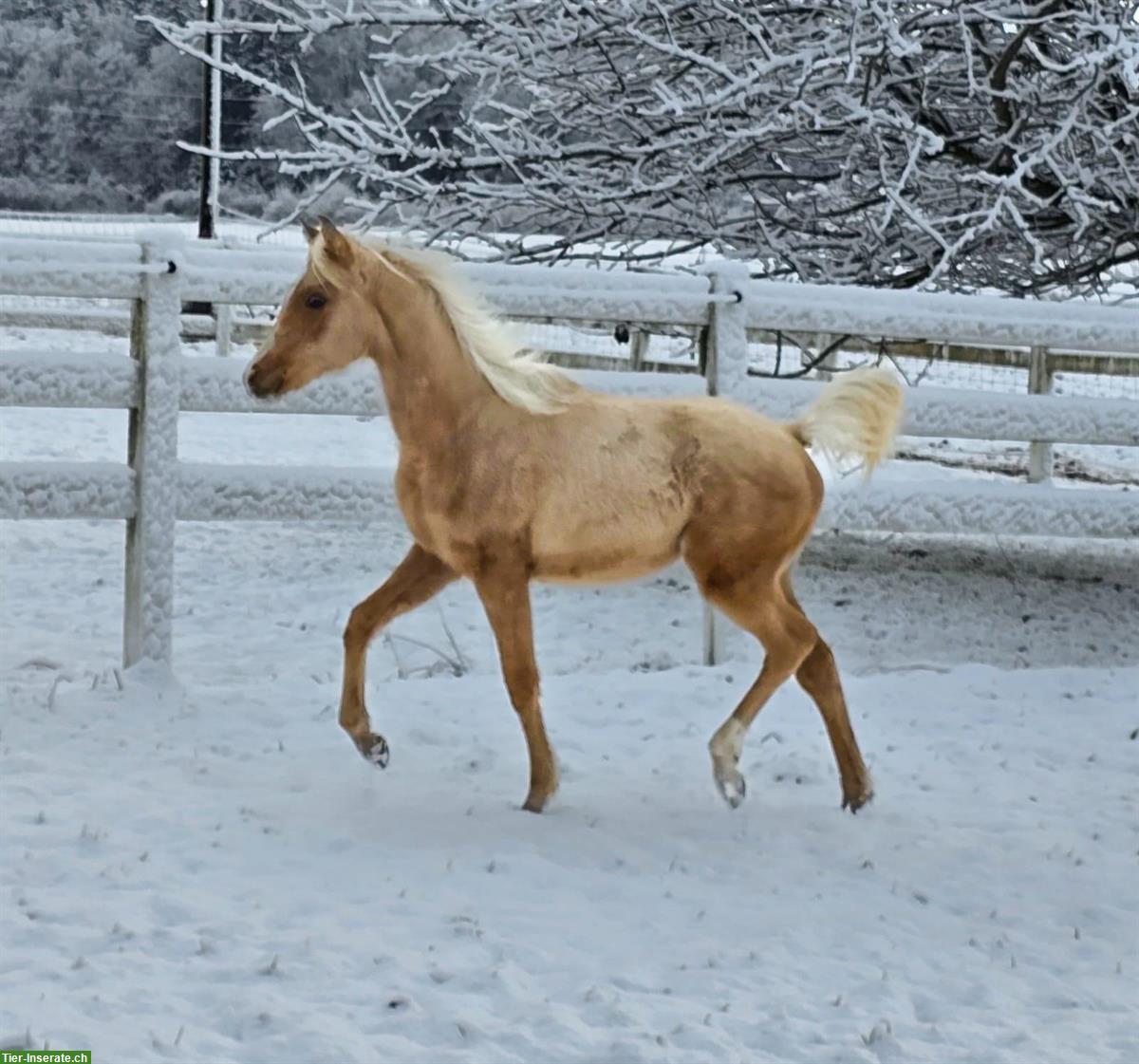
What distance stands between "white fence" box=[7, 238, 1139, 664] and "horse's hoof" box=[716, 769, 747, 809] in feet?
5.04

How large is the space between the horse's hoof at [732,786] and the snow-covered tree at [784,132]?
10.7ft

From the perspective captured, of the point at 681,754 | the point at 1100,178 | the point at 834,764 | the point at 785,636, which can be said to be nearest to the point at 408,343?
the point at 785,636

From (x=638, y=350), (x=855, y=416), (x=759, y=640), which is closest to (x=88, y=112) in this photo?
(x=638, y=350)

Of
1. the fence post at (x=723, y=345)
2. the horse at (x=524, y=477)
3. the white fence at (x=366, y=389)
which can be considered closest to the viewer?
the horse at (x=524, y=477)

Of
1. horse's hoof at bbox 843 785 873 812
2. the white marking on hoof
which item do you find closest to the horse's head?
the white marking on hoof

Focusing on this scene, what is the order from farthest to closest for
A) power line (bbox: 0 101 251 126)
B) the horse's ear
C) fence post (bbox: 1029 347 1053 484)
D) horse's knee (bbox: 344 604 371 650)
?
power line (bbox: 0 101 251 126) → fence post (bbox: 1029 347 1053 484) → horse's knee (bbox: 344 604 371 650) → the horse's ear

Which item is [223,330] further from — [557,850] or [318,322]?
[557,850]

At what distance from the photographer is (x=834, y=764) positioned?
5.05 metres

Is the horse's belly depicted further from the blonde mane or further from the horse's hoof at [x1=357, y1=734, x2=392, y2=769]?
the horse's hoof at [x1=357, y1=734, x2=392, y2=769]

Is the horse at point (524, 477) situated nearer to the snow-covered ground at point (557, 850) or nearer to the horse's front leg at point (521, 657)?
the horse's front leg at point (521, 657)

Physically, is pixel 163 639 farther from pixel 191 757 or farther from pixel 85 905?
pixel 85 905

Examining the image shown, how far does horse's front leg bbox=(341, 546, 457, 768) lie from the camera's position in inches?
176

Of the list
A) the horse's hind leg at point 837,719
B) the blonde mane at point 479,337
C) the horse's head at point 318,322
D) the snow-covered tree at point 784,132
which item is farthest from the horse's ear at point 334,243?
the snow-covered tree at point 784,132

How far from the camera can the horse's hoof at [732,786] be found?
4395mm
